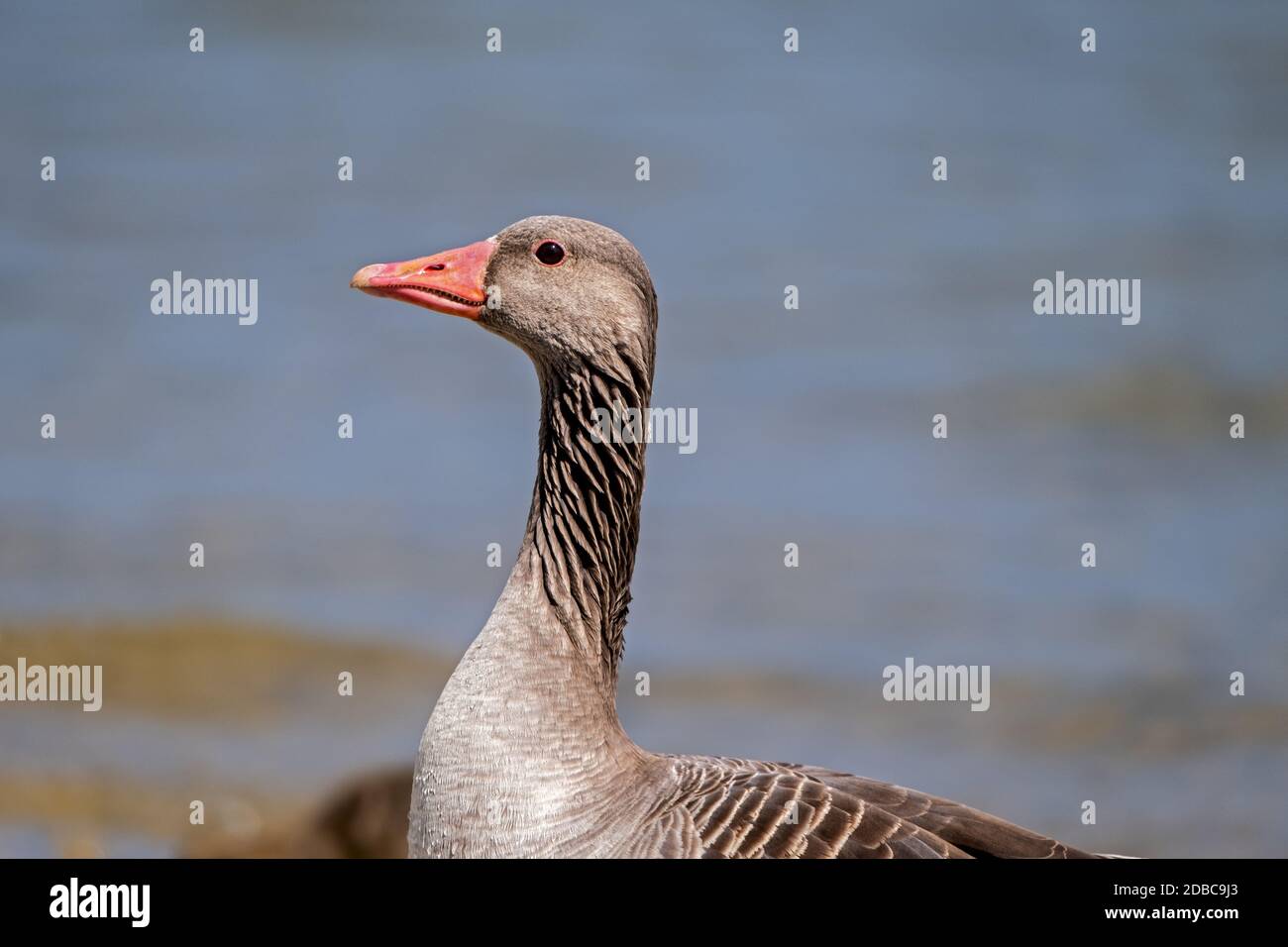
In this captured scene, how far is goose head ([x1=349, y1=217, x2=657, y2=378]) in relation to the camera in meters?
6.46

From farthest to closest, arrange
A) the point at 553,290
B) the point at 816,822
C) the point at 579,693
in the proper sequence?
the point at 553,290 < the point at 579,693 < the point at 816,822

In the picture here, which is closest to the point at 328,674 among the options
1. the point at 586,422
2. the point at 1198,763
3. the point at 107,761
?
the point at 107,761

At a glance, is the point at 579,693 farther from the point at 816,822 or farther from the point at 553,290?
the point at 553,290

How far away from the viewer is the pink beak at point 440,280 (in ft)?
21.2

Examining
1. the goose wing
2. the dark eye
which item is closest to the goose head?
the dark eye

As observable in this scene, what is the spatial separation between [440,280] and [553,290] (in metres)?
0.50

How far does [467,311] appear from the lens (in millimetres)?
6594

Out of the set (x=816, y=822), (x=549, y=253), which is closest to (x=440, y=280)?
(x=549, y=253)

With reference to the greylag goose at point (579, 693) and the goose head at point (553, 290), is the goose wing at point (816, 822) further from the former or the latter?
the goose head at point (553, 290)

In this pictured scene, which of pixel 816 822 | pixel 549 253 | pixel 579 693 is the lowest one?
pixel 816 822

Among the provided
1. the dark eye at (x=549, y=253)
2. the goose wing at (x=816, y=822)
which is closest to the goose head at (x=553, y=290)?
the dark eye at (x=549, y=253)

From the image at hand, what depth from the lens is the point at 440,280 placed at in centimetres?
654

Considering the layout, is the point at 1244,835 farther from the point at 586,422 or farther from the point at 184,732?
the point at 184,732
